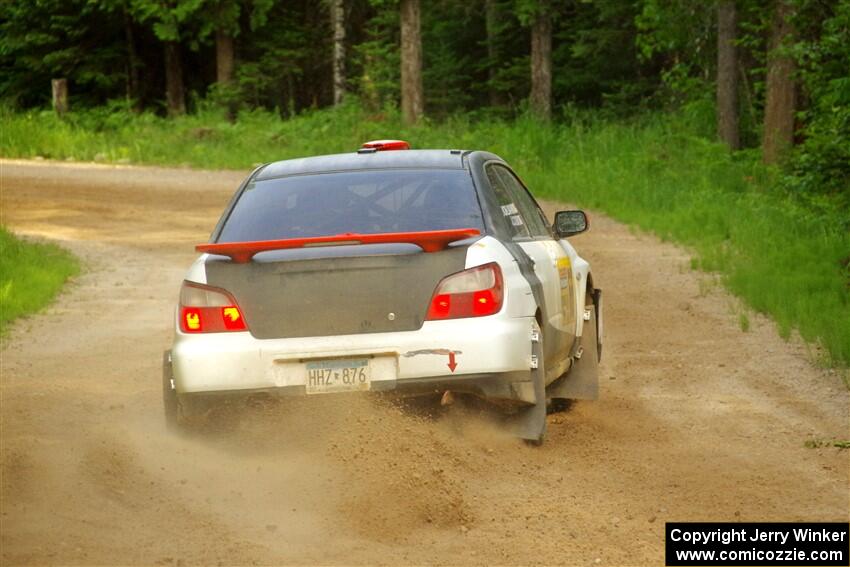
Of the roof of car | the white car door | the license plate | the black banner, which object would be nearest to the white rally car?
the license plate

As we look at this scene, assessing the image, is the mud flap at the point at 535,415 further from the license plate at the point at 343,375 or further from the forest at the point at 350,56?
the forest at the point at 350,56

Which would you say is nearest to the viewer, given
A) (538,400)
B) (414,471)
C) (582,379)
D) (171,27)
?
(414,471)

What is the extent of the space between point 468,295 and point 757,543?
1.81 meters

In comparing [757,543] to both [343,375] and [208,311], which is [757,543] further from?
[208,311]

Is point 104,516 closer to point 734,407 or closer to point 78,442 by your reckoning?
point 78,442

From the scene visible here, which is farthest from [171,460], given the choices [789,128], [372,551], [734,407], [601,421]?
[789,128]

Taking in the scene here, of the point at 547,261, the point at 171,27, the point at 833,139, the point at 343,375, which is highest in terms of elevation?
the point at 547,261

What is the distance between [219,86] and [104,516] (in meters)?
36.2

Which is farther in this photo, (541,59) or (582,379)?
(541,59)

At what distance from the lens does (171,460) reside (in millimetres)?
7473

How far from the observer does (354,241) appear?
707 centimetres

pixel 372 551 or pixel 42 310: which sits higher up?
pixel 372 551

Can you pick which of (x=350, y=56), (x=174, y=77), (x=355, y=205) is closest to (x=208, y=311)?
(x=355, y=205)

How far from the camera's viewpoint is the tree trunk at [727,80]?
27.7 metres
